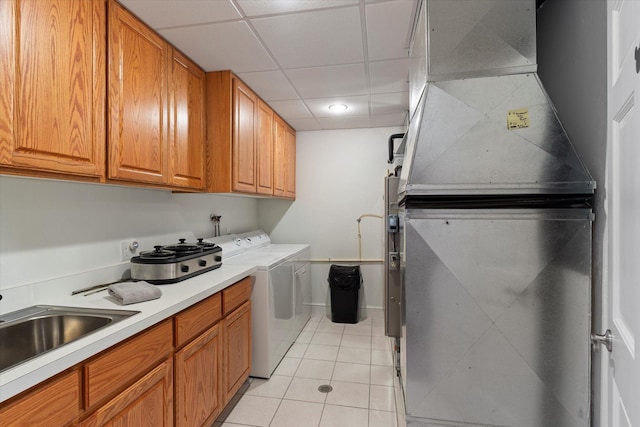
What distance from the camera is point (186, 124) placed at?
2.09 metres

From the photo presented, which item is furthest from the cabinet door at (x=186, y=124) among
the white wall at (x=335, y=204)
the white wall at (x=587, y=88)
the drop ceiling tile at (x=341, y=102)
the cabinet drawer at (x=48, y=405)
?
the white wall at (x=587, y=88)

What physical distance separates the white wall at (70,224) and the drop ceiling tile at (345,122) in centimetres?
190

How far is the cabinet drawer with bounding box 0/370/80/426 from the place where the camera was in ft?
2.68

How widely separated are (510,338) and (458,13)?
4.72ft

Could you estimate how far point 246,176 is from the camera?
260 centimetres

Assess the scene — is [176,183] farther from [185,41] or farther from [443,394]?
[443,394]

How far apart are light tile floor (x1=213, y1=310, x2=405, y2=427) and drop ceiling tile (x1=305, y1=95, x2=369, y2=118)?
2.38 m

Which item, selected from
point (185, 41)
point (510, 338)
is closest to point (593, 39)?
point (510, 338)

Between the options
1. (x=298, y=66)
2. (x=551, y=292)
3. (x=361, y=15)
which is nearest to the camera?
(x=551, y=292)

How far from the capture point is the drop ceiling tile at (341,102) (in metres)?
2.88

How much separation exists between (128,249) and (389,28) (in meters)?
2.11

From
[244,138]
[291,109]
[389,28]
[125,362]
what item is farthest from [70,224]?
[291,109]

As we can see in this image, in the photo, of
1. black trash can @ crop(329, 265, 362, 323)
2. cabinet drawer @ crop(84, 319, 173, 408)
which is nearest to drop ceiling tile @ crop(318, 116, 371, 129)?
black trash can @ crop(329, 265, 362, 323)

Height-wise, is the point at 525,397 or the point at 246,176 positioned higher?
the point at 246,176
